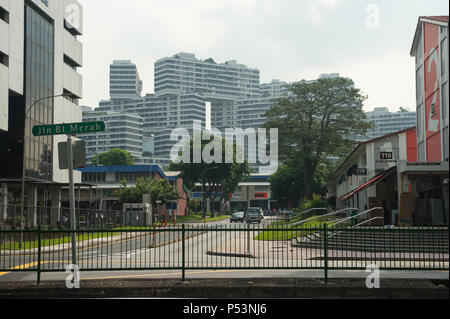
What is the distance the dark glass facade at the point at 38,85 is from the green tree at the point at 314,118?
22.4 m

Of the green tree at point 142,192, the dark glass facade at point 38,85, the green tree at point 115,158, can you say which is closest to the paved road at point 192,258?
the dark glass facade at point 38,85

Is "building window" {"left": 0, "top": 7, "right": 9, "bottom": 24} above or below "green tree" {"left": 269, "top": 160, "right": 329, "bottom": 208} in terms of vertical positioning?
above

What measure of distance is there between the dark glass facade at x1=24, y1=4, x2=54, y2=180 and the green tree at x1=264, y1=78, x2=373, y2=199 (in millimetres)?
22429

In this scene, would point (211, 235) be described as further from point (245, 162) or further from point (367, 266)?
point (245, 162)

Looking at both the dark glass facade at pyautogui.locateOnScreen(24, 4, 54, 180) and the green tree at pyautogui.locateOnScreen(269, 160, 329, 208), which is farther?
the green tree at pyautogui.locateOnScreen(269, 160, 329, 208)

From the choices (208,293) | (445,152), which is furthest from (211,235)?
(445,152)

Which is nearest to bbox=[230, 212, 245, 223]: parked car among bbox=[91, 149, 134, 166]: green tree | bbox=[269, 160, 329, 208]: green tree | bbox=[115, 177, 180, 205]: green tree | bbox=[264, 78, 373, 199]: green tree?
bbox=[115, 177, 180, 205]: green tree

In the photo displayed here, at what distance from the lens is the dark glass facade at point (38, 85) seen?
146 feet

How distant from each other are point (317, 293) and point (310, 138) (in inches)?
1811

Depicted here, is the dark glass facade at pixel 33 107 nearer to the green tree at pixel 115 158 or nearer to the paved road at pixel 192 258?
the paved road at pixel 192 258

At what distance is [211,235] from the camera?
44.8ft

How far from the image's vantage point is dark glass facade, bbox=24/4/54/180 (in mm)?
44562

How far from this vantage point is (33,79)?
149 ft

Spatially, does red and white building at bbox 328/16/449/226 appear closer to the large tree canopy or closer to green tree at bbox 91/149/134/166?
the large tree canopy
